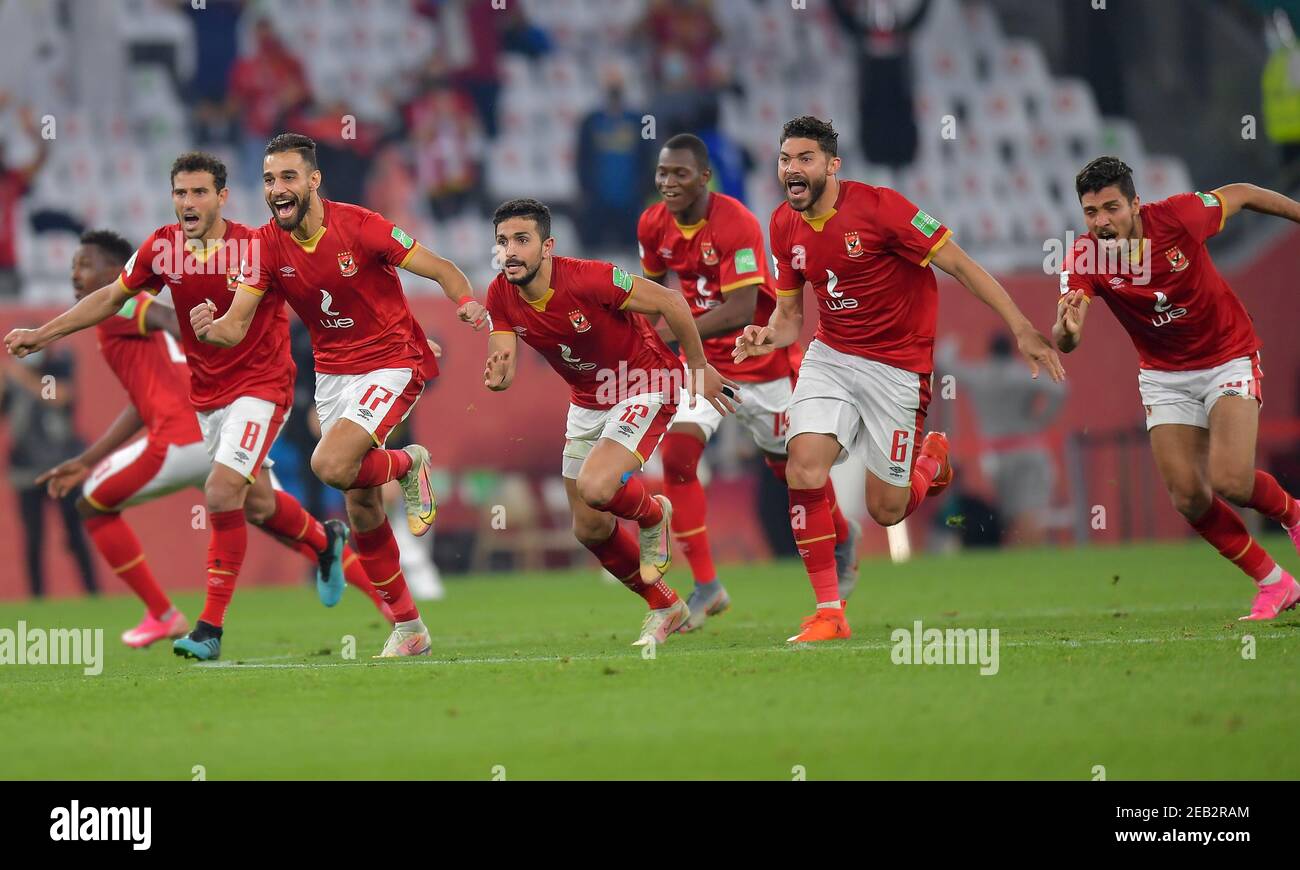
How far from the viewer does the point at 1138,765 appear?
5.00 m

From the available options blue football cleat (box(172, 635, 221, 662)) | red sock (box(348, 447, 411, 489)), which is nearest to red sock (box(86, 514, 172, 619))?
blue football cleat (box(172, 635, 221, 662))

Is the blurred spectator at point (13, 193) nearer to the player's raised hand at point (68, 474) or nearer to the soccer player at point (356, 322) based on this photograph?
the player's raised hand at point (68, 474)

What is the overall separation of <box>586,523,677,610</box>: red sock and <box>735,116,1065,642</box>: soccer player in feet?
2.53

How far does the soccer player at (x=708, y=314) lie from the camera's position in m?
9.47

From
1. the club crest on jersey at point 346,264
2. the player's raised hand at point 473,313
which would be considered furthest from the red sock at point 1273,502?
the club crest on jersey at point 346,264

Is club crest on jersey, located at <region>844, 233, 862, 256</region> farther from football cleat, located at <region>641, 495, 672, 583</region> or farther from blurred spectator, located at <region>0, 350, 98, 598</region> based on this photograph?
blurred spectator, located at <region>0, 350, 98, 598</region>

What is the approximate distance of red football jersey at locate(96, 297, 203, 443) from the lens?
10281 millimetres

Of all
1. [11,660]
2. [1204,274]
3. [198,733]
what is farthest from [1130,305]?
[11,660]

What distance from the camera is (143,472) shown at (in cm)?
1017

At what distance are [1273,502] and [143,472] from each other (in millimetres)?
6452

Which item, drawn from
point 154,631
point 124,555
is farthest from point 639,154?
point 154,631
